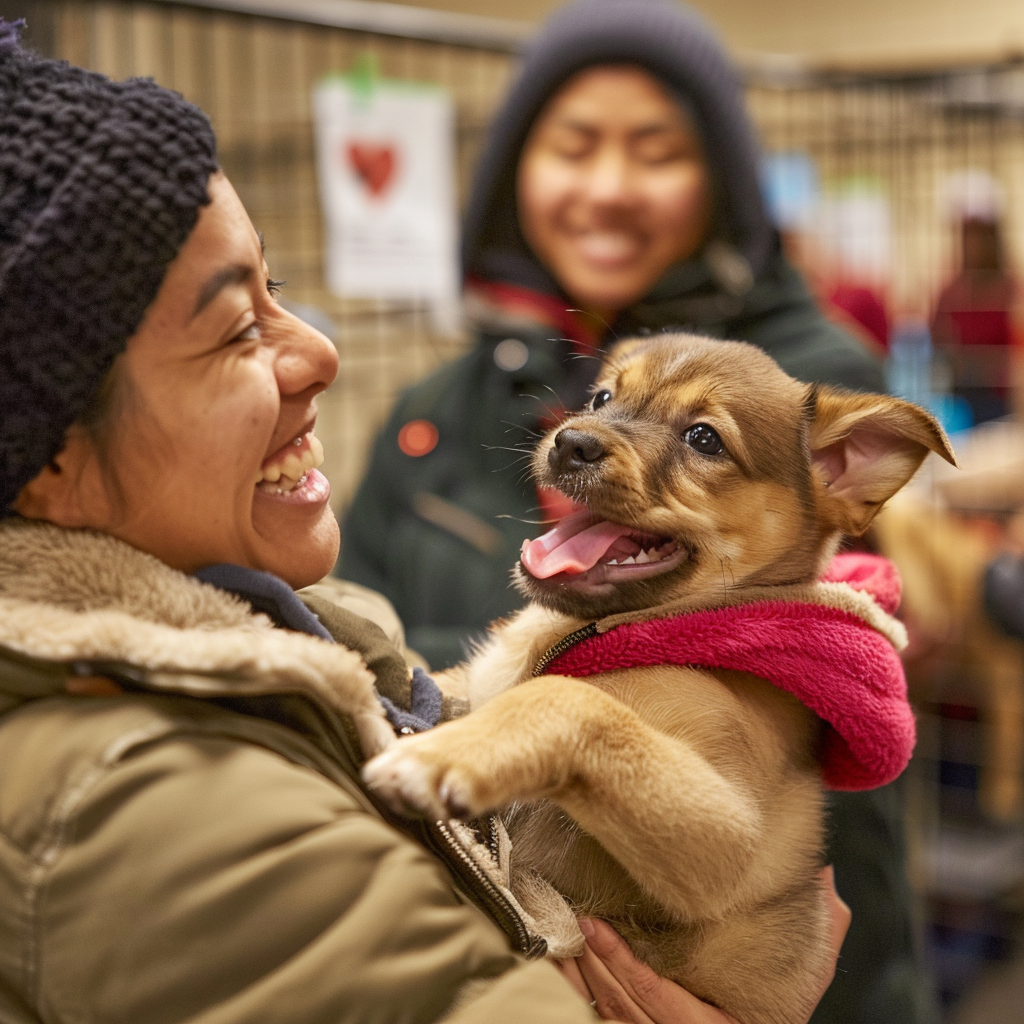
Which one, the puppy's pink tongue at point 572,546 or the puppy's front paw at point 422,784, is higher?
the puppy's pink tongue at point 572,546

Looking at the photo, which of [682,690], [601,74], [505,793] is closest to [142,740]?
[505,793]

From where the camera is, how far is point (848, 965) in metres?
1.59

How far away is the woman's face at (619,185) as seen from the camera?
8.24 ft

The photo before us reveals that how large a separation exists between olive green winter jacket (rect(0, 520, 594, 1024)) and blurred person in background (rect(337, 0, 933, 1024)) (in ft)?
3.05

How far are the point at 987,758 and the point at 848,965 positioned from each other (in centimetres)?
357

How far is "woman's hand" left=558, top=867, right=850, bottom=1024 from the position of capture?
1.29 meters

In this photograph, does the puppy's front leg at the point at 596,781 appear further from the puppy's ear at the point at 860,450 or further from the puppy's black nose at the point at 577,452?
the puppy's ear at the point at 860,450

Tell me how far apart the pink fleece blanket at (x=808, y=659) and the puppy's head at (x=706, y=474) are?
0.19 feet

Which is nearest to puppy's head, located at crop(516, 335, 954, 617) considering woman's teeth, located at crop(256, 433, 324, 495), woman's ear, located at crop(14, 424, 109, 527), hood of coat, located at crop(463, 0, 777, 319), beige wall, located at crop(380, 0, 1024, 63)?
woman's teeth, located at crop(256, 433, 324, 495)

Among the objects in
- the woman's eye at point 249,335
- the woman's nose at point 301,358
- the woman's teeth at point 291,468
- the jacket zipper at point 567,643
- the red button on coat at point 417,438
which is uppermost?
the woman's eye at point 249,335

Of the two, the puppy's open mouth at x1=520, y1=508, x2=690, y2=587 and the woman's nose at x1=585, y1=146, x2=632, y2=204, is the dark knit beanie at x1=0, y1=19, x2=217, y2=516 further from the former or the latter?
the woman's nose at x1=585, y1=146, x2=632, y2=204

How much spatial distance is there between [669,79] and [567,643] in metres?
1.61

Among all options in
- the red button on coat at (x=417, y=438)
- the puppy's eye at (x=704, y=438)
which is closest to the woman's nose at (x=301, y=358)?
the puppy's eye at (x=704, y=438)

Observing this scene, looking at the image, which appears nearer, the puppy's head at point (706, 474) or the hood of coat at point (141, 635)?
the hood of coat at point (141, 635)
